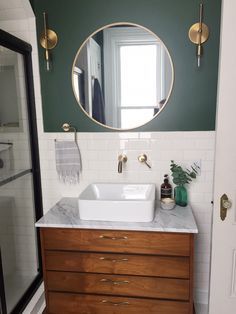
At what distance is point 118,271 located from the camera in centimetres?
168

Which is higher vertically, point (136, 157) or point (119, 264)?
point (136, 157)

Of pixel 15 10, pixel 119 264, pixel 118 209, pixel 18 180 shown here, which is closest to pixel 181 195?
pixel 118 209

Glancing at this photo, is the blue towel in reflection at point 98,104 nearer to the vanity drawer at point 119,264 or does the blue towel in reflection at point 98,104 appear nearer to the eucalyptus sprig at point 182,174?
the eucalyptus sprig at point 182,174

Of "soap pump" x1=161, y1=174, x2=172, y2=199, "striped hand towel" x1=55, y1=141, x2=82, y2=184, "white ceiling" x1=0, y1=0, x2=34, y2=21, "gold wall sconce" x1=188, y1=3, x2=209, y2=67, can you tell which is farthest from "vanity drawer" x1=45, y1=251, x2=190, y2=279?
"white ceiling" x1=0, y1=0, x2=34, y2=21

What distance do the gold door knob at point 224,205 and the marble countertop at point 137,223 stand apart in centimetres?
17

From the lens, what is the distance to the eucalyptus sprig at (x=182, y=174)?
75.5 inches

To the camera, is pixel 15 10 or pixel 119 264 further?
pixel 15 10

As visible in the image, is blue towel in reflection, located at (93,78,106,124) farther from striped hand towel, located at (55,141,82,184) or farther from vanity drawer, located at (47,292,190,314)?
vanity drawer, located at (47,292,190,314)

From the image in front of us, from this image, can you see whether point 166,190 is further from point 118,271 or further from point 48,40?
point 48,40

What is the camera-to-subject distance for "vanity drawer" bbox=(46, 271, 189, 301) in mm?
1645

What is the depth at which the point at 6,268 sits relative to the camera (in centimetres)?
201

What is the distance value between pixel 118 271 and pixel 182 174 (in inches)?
30.4

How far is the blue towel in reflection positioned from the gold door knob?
0.98 metres

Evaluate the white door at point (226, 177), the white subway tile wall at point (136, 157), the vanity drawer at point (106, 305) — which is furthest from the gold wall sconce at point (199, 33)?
the vanity drawer at point (106, 305)
